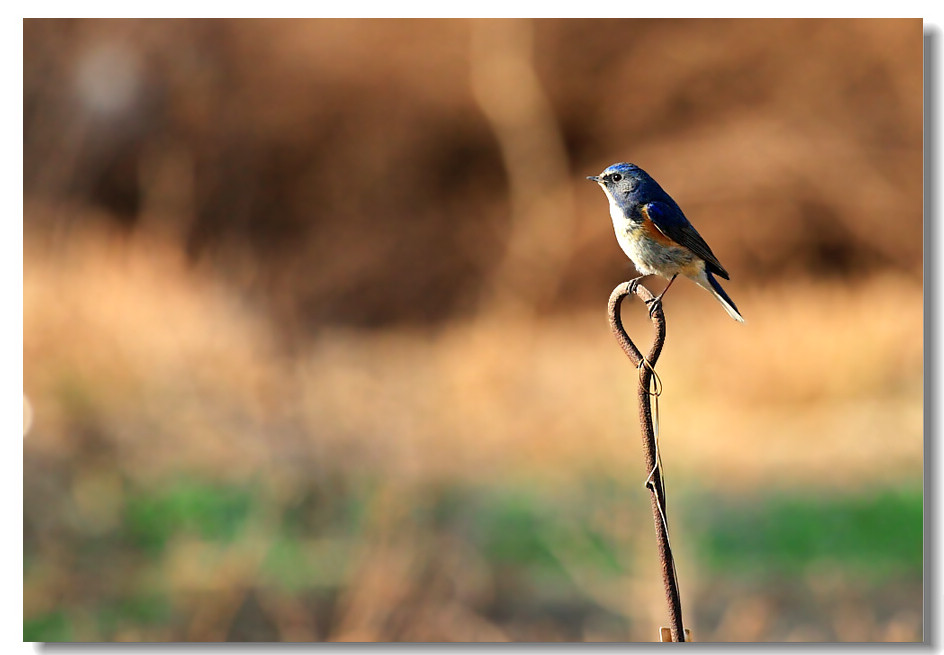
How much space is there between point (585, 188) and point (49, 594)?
2494 millimetres

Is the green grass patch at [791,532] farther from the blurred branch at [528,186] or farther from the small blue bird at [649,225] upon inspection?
the small blue bird at [649,225]

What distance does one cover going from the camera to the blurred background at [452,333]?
319 centimetres

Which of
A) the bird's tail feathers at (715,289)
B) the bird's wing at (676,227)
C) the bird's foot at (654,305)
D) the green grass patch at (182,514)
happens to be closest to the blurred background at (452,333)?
the green grass patch at (182,514)

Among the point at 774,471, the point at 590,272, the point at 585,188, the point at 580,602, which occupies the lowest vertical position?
the point at 580,602

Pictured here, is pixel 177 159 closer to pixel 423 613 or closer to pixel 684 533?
pixel 423 613

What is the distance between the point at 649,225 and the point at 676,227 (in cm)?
5

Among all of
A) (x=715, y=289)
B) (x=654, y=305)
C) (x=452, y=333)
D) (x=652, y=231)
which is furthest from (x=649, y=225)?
(x=452, y=333)

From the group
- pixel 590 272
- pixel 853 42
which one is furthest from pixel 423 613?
pixel 853 42

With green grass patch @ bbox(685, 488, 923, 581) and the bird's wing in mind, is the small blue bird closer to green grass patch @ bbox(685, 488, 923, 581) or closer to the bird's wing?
the bird's wing

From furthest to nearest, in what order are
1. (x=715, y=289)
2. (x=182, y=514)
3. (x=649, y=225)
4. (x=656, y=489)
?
(x=182, y=514) → (x=715, y=289) → (x=649, y=225) → (x=656, y=489)

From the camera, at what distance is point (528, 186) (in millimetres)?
4039

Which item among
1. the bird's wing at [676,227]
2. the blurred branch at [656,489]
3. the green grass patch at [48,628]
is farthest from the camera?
the green grass patch at [48,628]

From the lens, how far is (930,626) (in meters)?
2.64

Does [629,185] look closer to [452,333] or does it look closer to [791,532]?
[791,532]
